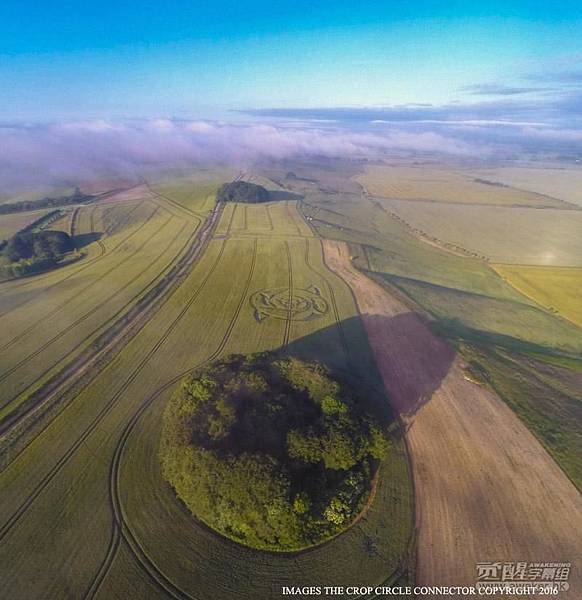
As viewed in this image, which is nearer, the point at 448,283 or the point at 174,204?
the point at 448,283

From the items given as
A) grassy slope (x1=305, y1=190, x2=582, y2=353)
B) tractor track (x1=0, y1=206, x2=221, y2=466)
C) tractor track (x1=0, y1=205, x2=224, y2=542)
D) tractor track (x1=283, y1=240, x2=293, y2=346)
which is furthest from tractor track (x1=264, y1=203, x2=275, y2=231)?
tractor track (x1=0, y1=205, x2=224, y2=542)

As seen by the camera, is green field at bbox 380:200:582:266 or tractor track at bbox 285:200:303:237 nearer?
green field at bbox 380:200:582:266

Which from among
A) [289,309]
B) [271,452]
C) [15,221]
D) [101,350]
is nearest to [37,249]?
[15,221]

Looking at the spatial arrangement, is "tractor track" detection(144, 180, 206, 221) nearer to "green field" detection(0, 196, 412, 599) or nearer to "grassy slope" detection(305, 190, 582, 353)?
"grassy slope" detection(305, 190, 582, 353)

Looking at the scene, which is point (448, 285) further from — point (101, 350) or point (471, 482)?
point (101, 350)

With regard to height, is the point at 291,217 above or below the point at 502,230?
above

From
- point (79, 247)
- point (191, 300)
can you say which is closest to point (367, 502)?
point (191, 300)
